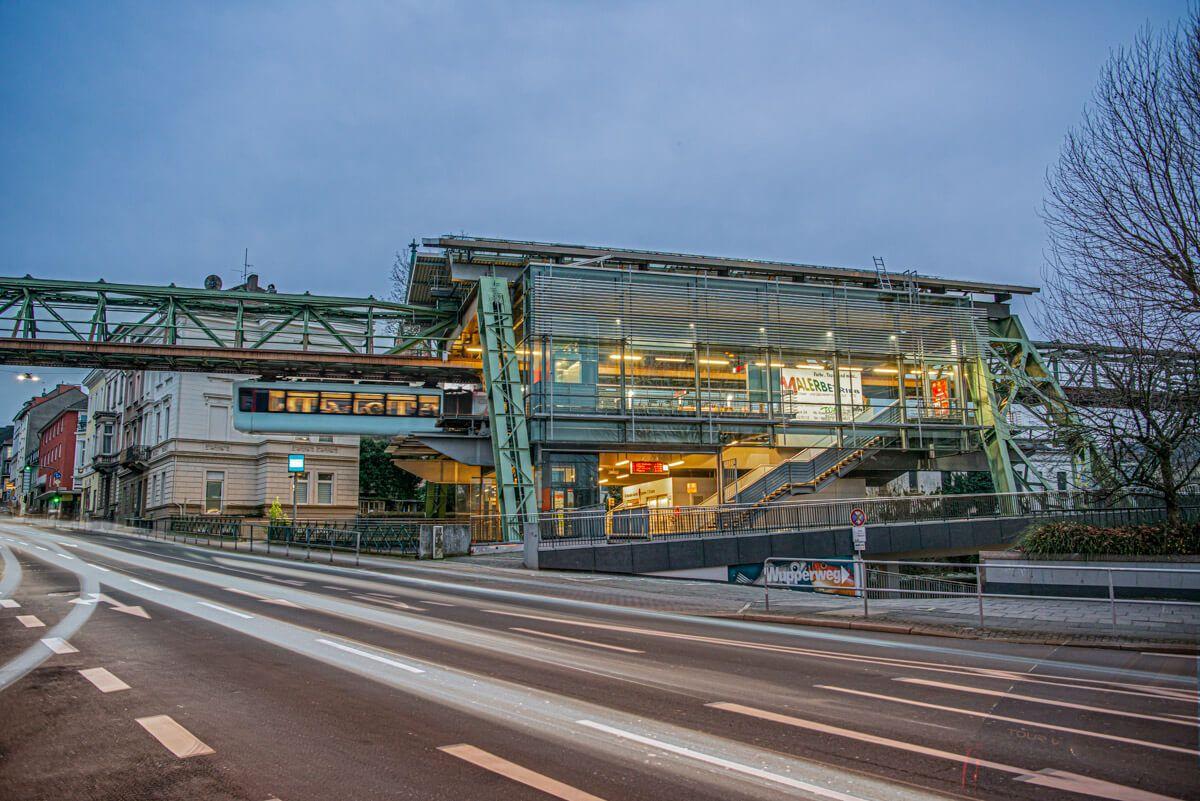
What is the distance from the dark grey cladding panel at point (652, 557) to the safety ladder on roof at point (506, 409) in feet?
25.8

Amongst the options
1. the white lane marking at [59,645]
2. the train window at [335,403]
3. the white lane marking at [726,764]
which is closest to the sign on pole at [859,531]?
the white lane marking at [726,764]

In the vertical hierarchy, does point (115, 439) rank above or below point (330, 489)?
above

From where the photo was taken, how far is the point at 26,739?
6.42 metres

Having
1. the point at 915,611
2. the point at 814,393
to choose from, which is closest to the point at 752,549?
the point at 915,611

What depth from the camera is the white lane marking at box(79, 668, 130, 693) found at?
8336 millimetres

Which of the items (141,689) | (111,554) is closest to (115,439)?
(111,554)

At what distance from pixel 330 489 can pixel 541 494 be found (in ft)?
99.1

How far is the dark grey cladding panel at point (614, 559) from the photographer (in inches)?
1036

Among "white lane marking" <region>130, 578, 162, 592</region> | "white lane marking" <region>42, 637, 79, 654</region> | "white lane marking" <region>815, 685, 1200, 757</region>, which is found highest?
"white lane marking" <region>42, 637, 79, 654</region>

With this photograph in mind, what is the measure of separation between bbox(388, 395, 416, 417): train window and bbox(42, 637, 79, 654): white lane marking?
27670mm

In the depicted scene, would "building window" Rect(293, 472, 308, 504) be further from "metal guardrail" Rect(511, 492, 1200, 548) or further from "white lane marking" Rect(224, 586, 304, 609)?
"white lane marking" Rect(224, 586, 304, 609)

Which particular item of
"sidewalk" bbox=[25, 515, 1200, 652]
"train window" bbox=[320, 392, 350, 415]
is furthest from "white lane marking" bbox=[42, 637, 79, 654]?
"train window" bbox=[320, 392, 350, 415]

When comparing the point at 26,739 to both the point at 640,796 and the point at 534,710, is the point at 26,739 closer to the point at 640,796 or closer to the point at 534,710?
the point at 534,710

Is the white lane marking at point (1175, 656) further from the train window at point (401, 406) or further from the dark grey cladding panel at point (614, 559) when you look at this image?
the train window at point (401, 406)
